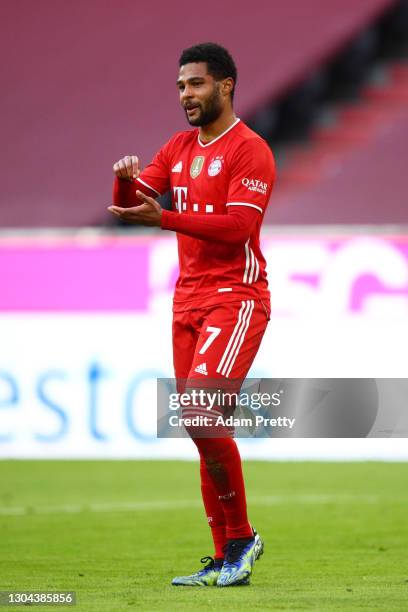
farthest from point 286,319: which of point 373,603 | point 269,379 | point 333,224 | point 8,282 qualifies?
point 373,603

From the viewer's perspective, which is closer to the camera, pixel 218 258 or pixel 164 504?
pixel 218 258

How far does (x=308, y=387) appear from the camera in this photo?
10883 millimetres

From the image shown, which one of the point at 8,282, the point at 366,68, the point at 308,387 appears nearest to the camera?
the point at 308,387

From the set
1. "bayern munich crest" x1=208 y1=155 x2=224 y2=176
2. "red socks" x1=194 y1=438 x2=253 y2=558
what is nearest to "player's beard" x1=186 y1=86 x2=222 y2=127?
"bayern munich crest" x1=208 y1=155 x2=224 y2=176

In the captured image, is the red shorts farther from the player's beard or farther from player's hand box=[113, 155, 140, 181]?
the player's beard

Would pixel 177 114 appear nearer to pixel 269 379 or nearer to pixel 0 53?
pixel 0 53

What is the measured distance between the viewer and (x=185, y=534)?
7.83m

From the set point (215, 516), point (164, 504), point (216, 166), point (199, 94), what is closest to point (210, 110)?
point (199, 94)

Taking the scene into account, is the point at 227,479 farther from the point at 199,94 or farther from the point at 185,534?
the point at 185,534

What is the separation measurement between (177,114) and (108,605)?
1132 centimetres

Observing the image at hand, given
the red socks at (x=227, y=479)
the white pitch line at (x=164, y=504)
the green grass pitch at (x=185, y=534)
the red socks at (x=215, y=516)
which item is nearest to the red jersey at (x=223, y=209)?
the red socks at (x=227, y=479)

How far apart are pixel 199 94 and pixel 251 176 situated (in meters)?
0.43

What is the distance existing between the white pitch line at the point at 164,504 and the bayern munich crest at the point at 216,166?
3907 mm

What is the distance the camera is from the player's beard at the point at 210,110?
5598 millimetres
